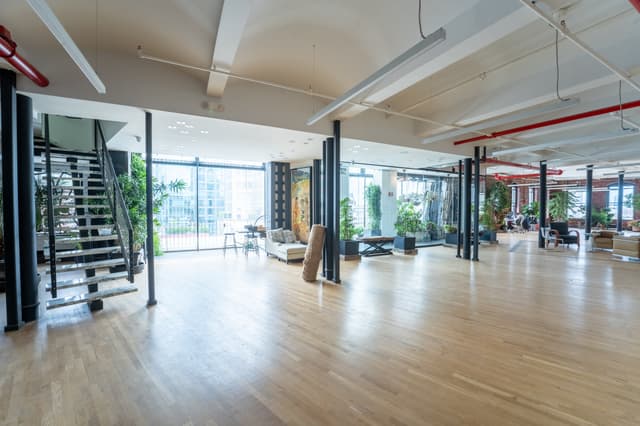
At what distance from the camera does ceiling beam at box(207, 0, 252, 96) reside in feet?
9.03

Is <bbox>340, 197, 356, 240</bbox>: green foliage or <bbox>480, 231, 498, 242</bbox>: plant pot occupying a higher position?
<bbox>340, 197, 356, 240</bbox>: green foliage

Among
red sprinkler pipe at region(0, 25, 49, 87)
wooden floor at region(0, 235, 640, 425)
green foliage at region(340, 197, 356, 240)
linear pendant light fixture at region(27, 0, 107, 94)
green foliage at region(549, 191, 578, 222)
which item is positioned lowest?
wooden floor at region(0, 235, 640, 425)

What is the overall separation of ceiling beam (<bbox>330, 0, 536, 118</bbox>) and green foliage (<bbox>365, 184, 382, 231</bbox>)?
316 inches

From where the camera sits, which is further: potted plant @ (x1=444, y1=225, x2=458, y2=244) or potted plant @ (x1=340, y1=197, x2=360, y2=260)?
potted plant @ (x1=444, y1=225, x2=458, y2=244)

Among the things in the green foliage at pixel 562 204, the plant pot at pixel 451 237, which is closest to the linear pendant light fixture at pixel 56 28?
the plant pot at pixel 451 237

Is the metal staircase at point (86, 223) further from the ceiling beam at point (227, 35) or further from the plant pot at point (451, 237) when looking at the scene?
the plant pot at point (451, 237)

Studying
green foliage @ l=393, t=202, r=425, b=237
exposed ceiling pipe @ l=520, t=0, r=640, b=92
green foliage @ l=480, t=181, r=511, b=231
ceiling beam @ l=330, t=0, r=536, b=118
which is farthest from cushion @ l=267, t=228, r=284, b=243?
green foliage @ l=480, t=181, r=511, b=231

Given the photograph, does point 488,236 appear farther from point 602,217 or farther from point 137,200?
point 137,200

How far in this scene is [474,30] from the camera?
122 inches

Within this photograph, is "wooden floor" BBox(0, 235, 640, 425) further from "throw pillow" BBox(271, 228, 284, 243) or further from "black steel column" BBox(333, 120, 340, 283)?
"throw pillow" BBox(271, 228, 284, 243)

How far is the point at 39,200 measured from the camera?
5418 mm

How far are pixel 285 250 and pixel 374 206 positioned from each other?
5.40m

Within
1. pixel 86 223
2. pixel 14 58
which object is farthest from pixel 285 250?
pixel 14 58

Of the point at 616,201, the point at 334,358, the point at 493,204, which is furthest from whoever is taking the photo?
the point at 616,201
